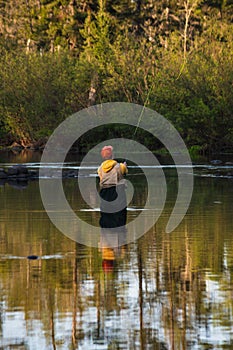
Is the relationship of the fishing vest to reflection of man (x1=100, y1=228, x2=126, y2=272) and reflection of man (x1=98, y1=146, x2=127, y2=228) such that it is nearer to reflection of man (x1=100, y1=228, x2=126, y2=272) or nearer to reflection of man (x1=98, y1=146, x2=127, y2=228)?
reflection of man (x1=98, y1=146, x2=127, y2=228)

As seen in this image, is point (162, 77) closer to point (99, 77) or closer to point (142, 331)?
point (99, 77)

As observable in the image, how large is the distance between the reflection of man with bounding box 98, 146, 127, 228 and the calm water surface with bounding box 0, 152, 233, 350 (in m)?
0.77

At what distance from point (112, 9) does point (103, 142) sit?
18.4 metres

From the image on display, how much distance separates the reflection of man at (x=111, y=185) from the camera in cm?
1853

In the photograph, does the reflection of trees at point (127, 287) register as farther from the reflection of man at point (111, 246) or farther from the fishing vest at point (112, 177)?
the fishing vest at point (112, 177)

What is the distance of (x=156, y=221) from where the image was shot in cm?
1989

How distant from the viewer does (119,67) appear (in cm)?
6025

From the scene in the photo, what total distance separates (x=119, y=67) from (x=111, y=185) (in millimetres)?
42097

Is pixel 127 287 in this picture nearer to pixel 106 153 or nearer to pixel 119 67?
pixel 106 153

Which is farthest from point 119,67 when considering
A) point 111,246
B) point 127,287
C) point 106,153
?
point 127,287

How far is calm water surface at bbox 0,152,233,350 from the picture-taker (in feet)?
31.4

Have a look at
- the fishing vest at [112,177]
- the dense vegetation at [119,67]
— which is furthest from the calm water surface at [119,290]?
the dense vegetation at [119,67]

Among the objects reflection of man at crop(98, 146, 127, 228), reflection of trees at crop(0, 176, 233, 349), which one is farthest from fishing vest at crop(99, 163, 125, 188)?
reflection of trees at crop(0, 176, 233, 349)

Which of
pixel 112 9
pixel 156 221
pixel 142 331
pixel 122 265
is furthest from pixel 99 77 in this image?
pixel 142 331
